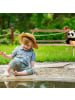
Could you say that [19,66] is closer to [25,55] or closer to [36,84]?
[25,55]

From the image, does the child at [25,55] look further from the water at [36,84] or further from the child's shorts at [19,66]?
the water at [36,84]

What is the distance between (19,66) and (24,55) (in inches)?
6.2

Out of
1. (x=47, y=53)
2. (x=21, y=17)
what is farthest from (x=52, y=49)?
(x=21, y=17)

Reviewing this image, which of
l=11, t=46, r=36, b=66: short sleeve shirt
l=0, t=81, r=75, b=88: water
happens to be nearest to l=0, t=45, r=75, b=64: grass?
l=11, t=46, r=36, b=66: short sleeve shirt

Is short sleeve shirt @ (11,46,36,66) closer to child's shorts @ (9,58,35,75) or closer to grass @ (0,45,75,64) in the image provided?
child's shorts @ (9,58,35,75)

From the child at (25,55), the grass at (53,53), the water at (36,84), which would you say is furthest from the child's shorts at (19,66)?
the grass at (53,53)

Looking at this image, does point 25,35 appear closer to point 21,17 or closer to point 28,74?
point 28,74

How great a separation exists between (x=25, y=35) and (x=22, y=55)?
0.85 ft

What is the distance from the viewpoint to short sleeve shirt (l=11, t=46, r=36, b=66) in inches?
125

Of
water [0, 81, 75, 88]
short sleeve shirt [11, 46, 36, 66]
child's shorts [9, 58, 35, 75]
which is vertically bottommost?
water [0, 81, 75, 88]

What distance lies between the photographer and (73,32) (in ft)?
13.1

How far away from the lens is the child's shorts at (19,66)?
3.09m

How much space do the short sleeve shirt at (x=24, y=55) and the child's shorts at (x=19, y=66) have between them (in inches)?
1.7

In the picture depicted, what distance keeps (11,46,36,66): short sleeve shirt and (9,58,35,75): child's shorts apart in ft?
0.14
